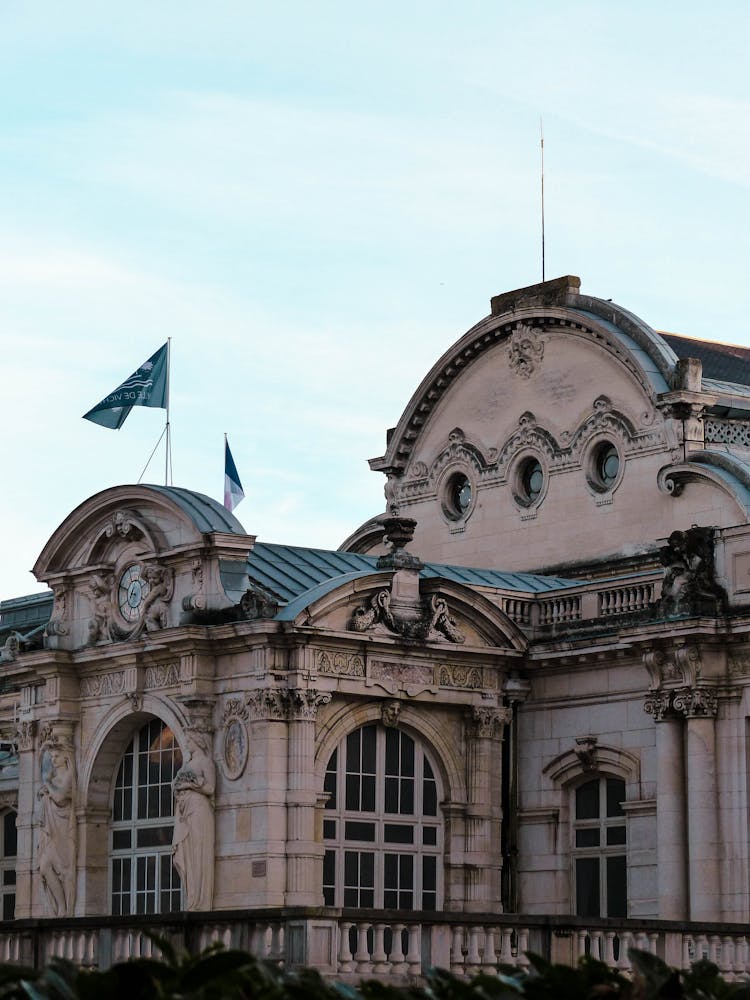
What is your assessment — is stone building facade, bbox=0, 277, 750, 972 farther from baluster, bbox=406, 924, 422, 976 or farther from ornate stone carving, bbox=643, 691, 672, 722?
baluster, bbox=406, 924, 422, 976

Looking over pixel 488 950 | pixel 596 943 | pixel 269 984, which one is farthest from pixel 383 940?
pixel 269 984

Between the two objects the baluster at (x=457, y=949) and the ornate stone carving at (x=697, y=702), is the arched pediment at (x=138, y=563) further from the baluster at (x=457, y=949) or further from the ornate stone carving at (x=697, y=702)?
the baluster at (x=457, y=949)

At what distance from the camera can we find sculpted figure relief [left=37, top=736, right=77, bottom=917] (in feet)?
100

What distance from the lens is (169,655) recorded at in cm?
2941

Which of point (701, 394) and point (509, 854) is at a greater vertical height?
point (701, 394)

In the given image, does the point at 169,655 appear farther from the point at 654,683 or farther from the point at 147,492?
the point at 654,683

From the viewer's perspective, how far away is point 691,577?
93.3 feet

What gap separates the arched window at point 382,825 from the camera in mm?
28906

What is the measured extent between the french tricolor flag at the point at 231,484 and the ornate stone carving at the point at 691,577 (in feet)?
33.1

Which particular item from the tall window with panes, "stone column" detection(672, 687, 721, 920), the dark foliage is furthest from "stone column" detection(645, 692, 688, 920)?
the dark foliage

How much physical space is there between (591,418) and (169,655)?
30.2ft

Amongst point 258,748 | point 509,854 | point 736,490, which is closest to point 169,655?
point 258,748

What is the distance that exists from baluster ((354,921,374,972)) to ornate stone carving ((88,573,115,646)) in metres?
10.1

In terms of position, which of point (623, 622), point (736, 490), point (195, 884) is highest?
point (736, 490)
